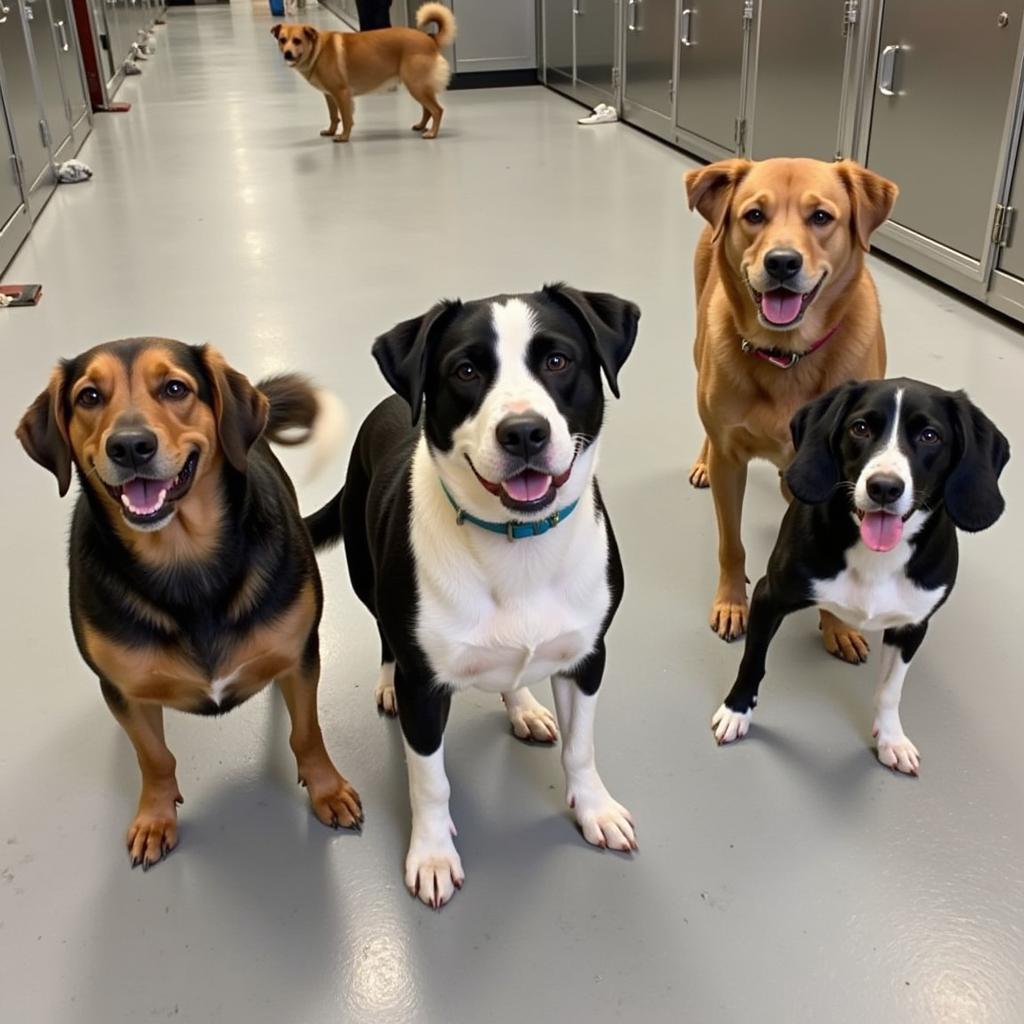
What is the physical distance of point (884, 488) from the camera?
157 centimetres

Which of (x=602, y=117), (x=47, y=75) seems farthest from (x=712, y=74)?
(x=47, y=75)

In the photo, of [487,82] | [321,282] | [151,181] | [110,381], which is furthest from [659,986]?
[487,82]

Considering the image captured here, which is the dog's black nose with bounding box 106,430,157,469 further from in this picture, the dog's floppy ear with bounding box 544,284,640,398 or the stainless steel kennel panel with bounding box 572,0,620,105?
the stainless steel kennel panel with bounding box 572,0,620,105

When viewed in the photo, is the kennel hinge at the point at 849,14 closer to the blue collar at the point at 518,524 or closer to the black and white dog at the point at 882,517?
the black and white dog at the point at 882,517

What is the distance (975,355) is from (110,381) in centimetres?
292

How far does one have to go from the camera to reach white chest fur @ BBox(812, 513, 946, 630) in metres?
1.69

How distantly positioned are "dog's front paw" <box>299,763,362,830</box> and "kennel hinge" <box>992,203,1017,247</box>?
318 centimetres

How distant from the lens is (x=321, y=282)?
172 inches

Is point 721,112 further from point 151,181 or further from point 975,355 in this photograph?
point 151,181

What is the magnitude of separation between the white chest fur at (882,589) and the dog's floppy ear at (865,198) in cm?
79

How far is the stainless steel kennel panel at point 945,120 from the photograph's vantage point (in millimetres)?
3604

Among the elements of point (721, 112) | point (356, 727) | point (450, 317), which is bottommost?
point (356, 727)

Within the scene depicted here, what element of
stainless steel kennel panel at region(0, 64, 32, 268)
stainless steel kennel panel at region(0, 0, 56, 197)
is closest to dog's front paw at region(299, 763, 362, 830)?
stainless steel kennel panel at region(0, 64, 32, 268)

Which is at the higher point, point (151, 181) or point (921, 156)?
point (921, 156)
